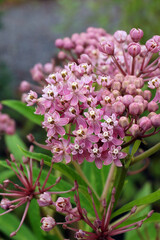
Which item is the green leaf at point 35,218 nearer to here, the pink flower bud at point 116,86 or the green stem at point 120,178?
the green stem at point 120,178

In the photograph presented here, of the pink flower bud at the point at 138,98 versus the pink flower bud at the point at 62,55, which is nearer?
the pink flower bud at the point at 138,98

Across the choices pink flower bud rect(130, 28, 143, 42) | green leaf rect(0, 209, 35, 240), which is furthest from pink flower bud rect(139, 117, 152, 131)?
green leaf rect(0, 209, 35, 240)

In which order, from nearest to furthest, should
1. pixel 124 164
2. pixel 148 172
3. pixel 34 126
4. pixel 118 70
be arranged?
pixel 124 164
pixel 118 70
pixel 148 172
pixel 34 126

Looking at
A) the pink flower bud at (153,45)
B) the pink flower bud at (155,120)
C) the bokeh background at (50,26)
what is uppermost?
the bokeh background at (50,26)

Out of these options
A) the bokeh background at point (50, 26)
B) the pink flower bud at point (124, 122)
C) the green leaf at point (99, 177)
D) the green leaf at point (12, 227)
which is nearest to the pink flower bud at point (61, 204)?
the pink flower bud at point (124, 122)

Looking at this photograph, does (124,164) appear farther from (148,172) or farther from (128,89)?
(148,172)

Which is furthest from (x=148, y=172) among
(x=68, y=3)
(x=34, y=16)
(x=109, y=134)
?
(x=34, y=16)
